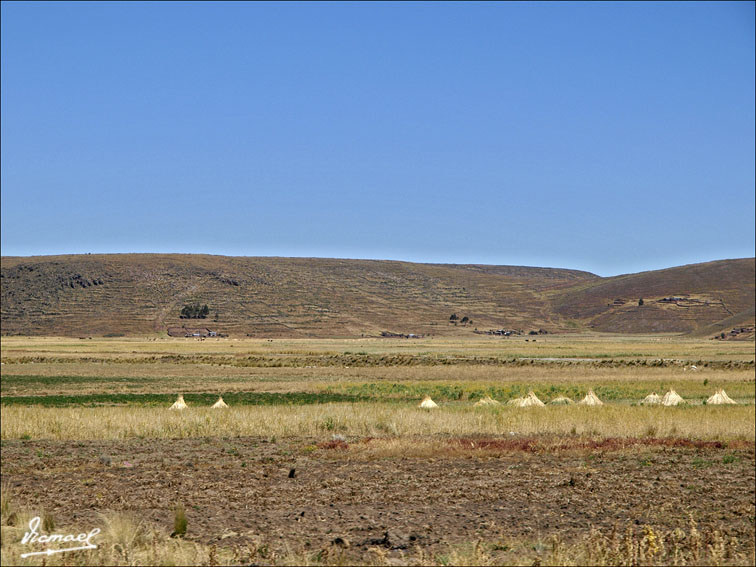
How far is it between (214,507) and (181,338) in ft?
437

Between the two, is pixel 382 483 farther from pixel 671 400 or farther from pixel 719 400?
pixel 719 400

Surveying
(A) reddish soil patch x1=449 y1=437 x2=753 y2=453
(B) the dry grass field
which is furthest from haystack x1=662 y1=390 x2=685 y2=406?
(A) reddish soil patch x1=449 y1=437 x2=753 y2=453

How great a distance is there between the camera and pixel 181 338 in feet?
471

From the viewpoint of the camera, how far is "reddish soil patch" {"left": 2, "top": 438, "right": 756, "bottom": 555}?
1251 cm

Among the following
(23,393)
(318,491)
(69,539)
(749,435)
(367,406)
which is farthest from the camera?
(23,393)

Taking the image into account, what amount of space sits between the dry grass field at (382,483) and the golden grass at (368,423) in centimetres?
9

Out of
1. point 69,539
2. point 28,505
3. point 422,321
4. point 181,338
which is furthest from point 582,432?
point 422,321

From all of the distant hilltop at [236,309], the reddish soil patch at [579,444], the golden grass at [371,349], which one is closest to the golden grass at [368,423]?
the reddish soil patch at [579,444]

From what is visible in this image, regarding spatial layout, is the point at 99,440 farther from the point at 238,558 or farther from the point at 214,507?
the point at 238,558

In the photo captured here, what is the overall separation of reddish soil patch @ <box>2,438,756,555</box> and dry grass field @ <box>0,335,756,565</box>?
61mm

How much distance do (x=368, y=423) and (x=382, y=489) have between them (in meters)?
10.1

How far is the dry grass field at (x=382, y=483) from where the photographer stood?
32.4 feet

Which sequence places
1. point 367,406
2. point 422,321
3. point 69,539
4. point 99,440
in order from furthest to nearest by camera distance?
point 422,321
point 367,406
point 99,440
point 69,539

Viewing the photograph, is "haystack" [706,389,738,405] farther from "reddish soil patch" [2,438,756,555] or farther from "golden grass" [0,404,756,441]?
"reddish soil patch" [2,438,756,555]
